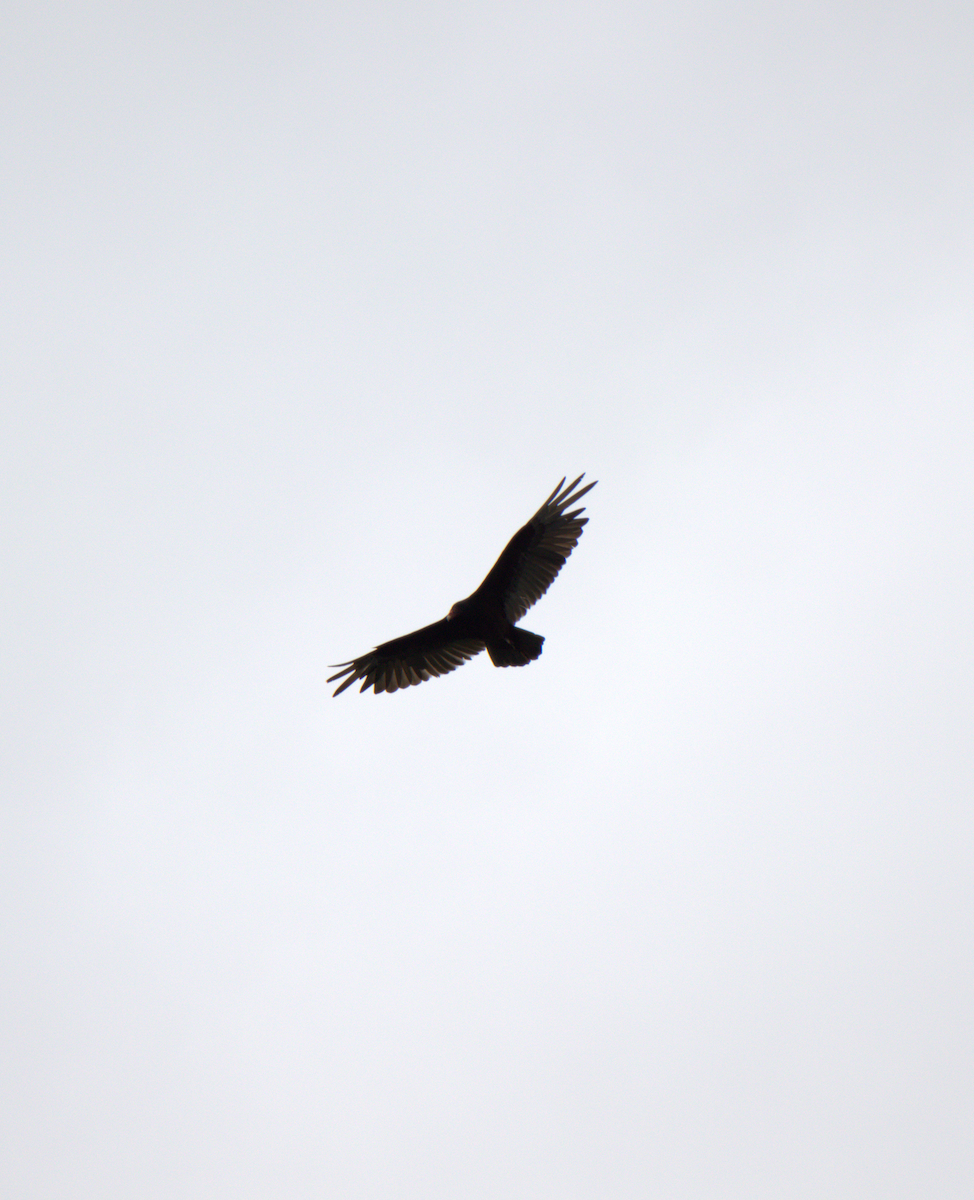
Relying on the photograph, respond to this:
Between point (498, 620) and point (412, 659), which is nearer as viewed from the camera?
point (498, 620)

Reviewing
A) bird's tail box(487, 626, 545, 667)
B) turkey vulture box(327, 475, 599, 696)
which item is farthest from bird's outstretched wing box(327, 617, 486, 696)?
bird's tail box(487, 626, 545, 667)

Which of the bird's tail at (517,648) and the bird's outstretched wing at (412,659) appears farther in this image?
the bird's outstretched wing at (412,659)

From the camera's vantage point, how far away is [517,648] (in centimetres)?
1283

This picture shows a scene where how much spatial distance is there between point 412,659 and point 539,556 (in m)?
1.99

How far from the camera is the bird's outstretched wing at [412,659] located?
13398 mm

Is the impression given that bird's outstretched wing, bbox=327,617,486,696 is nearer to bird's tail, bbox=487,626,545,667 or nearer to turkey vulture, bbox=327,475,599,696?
turkey vulture, bbox=327,475,599,696

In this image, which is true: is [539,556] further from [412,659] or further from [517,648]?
[412,659]

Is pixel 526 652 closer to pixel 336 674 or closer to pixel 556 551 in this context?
pixel 556 551

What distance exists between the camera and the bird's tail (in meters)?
12.8

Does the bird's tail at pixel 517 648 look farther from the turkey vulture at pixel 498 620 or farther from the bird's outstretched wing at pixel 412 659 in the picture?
the bird's outstretched wing at pixel 412 659

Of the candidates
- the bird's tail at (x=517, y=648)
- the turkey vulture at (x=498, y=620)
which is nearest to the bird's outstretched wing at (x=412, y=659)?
the turkey vulture at (x=498, y=620)

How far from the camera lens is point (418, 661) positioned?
13.6 m

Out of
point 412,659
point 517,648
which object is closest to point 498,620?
point 517,648

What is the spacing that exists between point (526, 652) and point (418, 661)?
1.52m
